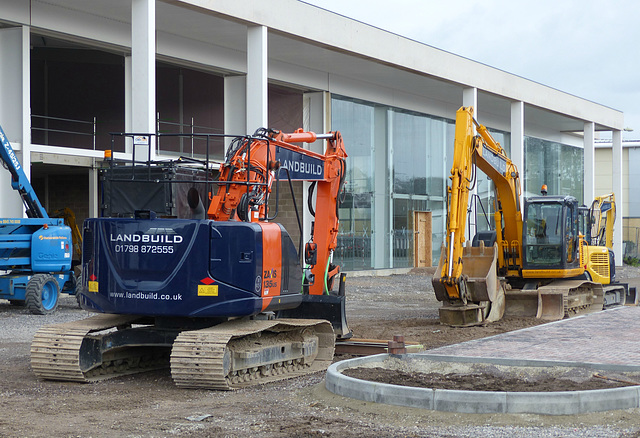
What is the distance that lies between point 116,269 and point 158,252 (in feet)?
1.92

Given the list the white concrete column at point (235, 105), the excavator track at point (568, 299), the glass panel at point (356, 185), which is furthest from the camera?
the glass panel at point (356, 185)

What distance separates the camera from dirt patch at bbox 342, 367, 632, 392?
8.69 meters

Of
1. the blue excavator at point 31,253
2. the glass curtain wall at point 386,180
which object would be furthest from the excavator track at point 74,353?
the glass curtain wall at point 386,180

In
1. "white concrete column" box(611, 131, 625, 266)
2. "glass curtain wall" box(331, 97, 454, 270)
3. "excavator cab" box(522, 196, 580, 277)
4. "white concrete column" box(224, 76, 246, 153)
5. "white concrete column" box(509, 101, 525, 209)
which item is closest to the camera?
"excavator cab" box(522, 196, 580, 277)

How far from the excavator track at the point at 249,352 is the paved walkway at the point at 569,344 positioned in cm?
150

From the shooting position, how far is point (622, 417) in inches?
305

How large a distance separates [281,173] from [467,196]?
4328 mm

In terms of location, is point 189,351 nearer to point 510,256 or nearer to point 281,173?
point 281,173

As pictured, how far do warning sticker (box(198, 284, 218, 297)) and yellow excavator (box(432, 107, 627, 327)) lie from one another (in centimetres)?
642

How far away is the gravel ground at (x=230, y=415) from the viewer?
7.44m

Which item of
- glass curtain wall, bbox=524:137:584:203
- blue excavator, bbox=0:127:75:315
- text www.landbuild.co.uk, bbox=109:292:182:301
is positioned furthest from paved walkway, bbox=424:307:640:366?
glass curtain wall, bbox=524:137:584:203

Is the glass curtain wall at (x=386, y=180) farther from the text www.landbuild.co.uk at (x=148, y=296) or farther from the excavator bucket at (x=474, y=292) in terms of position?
the text www.landbuild.co.uk at (x=148, y=296)

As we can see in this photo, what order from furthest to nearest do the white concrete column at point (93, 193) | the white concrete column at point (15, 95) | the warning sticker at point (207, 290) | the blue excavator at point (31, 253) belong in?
the white concrete column at point (93, 193)
the white concrete column at point (15, 95)
the blue excavator at point (31, 253)
the warning sticker at point (207, 290)

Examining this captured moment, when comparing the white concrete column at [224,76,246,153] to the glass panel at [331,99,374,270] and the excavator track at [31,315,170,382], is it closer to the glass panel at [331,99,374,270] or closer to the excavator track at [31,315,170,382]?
the glass panel at [331,99,374,270]
